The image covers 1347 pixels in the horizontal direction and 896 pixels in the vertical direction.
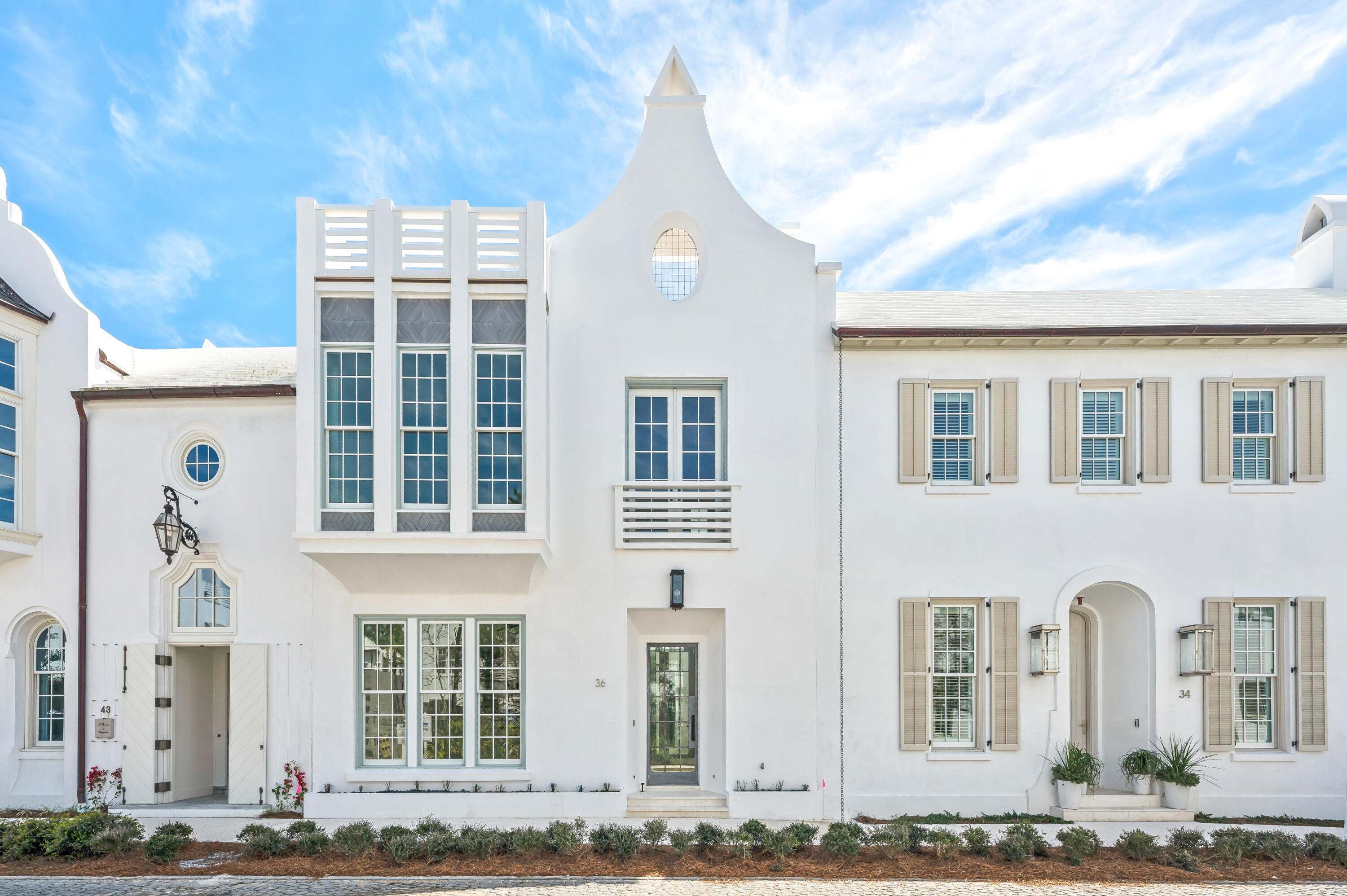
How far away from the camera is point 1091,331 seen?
11750mm

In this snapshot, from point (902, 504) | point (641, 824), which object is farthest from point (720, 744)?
point (902, 504)

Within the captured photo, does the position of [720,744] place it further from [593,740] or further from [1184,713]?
[1184,713]

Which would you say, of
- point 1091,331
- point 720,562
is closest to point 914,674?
point 720,562

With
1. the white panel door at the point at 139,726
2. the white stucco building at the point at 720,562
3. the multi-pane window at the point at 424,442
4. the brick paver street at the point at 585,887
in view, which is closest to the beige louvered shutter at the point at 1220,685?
the white stucco building at the point at 720,562

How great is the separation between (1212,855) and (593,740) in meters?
7.73

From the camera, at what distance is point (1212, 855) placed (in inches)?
371

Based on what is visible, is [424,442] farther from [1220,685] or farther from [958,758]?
[1220,685]

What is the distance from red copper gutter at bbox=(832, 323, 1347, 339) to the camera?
11.7 metres

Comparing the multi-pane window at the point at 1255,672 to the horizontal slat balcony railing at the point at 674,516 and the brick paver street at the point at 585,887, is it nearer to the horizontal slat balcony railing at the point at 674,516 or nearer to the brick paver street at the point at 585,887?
the brick paver street at the point at 585,887

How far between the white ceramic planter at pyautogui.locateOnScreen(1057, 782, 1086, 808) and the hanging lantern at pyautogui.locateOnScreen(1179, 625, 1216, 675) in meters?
2.36

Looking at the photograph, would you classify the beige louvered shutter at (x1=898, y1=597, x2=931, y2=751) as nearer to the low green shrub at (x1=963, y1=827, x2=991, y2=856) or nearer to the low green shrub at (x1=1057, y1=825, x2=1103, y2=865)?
the low green shrub at (x1=963, y1=827, x2=991, y2=856)

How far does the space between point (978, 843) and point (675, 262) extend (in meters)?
8.67

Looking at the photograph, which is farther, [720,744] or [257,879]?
[720,744]

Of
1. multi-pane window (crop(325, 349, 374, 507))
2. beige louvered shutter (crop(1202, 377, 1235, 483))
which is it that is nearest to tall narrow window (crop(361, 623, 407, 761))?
multi-pane window (crop(325, 349, 374, 507))
